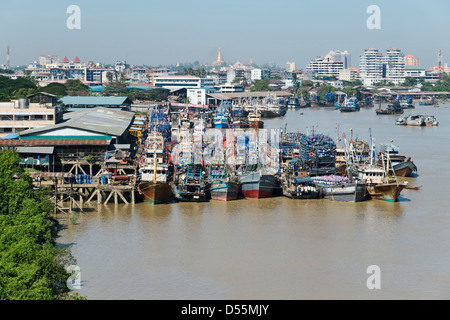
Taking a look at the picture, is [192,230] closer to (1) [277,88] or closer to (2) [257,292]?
(2) [257,292]

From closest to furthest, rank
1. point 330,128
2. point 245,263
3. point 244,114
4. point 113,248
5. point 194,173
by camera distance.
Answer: point 245,263
point 113,248
point 194,173
point 330,128
point 244,114

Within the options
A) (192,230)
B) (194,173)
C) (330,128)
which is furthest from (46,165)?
(330,128)

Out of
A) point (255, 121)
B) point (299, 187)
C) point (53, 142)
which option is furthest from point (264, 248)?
point (255, 121)

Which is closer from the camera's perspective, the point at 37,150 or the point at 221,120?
the point at 37,150

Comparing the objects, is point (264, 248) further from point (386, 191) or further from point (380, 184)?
point (380, 184)

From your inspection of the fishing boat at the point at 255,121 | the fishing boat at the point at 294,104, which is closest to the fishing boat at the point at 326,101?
the fishing boat at the point at 294,104

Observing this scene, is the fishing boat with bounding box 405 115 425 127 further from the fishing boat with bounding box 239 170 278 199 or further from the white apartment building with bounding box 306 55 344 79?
the white apartment building with bounding box 306 55 344 79

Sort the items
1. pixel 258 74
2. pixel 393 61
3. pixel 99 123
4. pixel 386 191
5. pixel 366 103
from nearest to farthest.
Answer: pixel 386 191, pixel 99 123, pixel 366 103, pixel 258 74, pixel 393 61
